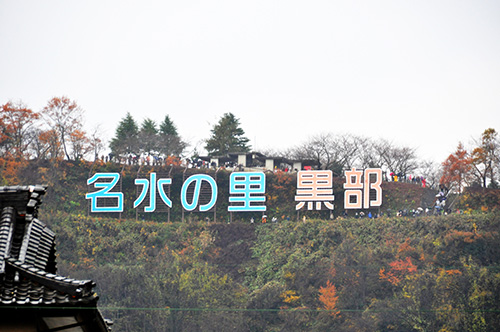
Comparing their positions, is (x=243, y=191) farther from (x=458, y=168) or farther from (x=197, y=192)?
(x=458, y=168)

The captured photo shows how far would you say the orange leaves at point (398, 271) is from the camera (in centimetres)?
3606

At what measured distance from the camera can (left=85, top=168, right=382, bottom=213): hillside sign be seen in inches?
1655

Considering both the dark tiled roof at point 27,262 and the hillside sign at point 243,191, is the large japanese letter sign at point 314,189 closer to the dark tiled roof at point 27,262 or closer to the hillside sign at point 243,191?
the hillside sign at point 243,191

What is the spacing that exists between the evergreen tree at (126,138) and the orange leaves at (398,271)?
25.7 meters

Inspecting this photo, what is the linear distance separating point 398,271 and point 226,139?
27752 mm

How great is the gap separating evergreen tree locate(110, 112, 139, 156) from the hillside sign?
11353 mm

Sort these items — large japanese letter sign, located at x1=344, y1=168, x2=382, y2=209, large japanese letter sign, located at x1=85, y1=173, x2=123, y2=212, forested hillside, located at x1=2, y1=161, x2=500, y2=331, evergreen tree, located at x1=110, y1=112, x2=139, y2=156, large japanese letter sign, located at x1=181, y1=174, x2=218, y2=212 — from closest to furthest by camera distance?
forested hillside, located at x1=2, y1=161, x2=500, y2=331 < large japanese letter sign, located at x1=344, y1=168, x2=382, y2=209 < large japanese letter sign, located at x1=181, y1=174, x2=218, y2=212 < large japanese letter sign, located at x1=85, y1=173, x2=123, y2=212 < evergreen tree, located at x1=110, y1=112, x2=139, y2=156

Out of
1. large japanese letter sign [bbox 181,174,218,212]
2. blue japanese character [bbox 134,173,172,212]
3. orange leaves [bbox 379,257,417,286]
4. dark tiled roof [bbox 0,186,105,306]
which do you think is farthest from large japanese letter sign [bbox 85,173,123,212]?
dark tiled roof [bbox 0,186,105,306]

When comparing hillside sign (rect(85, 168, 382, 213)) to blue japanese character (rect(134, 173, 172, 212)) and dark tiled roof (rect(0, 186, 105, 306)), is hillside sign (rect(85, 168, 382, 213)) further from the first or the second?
dark tiled roof (rect(0, 186, 105, 306))

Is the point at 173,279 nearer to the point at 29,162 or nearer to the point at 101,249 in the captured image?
the point at 101,249

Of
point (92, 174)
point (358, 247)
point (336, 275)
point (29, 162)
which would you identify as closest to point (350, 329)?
point (336, 275)

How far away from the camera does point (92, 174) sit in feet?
147

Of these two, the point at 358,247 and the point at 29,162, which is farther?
the point at 29,162

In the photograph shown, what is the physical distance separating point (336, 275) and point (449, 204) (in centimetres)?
1077
